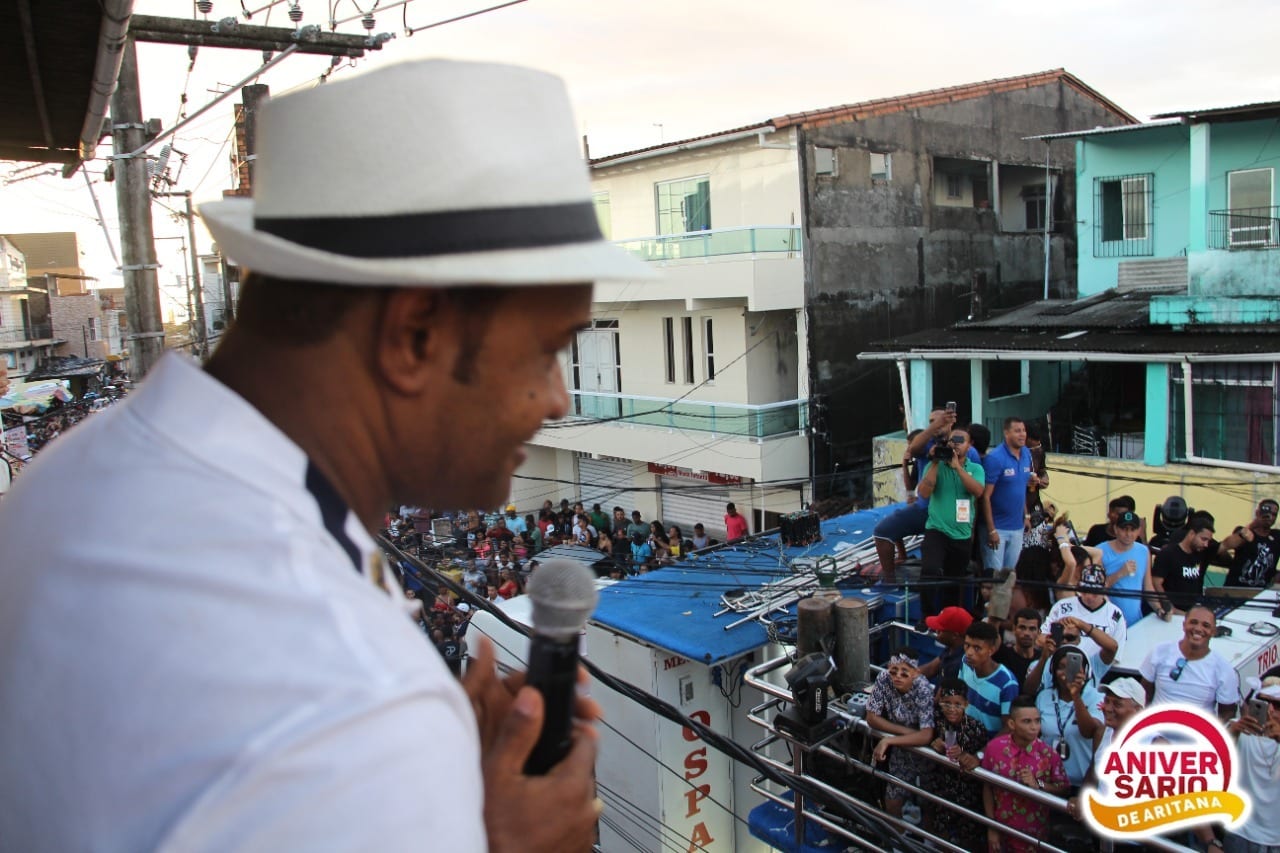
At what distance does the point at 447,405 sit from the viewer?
121cm

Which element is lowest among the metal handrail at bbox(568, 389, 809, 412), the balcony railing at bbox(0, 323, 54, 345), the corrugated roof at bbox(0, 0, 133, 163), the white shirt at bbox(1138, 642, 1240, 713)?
the white shirt at bbox(1138, 642, 1240, 713)

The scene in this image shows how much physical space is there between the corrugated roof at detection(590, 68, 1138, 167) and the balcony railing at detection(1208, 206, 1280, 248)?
6894 mm

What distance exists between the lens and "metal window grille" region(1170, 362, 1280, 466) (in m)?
14.2

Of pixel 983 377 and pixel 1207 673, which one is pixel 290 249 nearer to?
pixel 1207 673

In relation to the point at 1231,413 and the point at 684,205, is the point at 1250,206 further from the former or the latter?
the point at 684,205

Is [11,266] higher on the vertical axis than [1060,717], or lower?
higher

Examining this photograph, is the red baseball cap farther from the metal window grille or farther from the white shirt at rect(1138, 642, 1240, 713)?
the metal window grille

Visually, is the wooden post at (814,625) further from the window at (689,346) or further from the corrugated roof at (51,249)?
the corrugated roof at (51,249)

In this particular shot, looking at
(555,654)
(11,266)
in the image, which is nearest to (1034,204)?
(555,654)

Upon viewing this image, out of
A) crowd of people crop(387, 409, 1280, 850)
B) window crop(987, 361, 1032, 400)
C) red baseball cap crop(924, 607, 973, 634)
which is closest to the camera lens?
crowd of people crop(387, 409, 1280, 850)

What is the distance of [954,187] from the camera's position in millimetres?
23719

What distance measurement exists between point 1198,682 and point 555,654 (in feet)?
21.2

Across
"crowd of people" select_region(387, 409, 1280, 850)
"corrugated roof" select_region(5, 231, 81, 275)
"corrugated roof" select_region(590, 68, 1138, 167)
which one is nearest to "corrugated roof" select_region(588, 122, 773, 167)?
"corrugated roof" select_region(590, 68, 1138, 167)

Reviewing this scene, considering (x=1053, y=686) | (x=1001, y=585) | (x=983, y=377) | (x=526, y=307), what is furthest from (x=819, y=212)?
(x=526, y=307)
